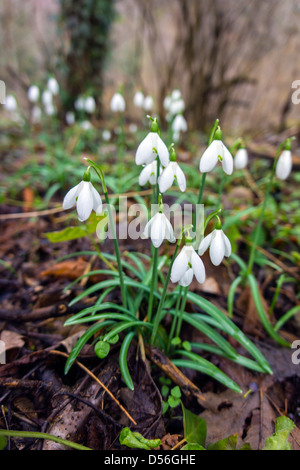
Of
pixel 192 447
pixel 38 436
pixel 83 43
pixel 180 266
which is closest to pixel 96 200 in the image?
pixel 180 266

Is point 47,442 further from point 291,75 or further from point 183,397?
point 291,75

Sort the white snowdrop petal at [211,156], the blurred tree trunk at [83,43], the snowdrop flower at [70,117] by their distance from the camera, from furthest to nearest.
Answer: the snowdrop flower at [70,117] < the blurred tree trunk at [83,43] < the white snowdrop petal at [211,156]

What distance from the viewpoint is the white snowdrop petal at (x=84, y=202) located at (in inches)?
45.6

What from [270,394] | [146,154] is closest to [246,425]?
[270,394]

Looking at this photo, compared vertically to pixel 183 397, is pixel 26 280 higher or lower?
higher

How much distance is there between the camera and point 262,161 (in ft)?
13.7

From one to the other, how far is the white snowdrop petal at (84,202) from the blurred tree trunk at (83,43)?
14.9 ft

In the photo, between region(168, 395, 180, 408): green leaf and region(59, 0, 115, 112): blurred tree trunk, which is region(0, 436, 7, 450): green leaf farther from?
region(59, 0, 115, 112): blurred tree trunk

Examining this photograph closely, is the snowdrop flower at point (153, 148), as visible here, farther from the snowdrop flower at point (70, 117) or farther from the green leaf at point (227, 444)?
the snowdrop flower at point (70, 117)

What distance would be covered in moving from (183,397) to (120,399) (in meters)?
0.33

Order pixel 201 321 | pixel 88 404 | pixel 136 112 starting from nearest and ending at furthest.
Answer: pixel 88 404 < pixel 201 321 < pixel 136 112

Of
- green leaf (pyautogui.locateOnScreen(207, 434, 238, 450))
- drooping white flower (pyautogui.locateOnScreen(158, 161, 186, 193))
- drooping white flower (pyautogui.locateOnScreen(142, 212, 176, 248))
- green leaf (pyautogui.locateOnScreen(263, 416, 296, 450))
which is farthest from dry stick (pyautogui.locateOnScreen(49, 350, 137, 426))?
drooping white flower (pyautogui.locateOnScreen(158, 161, 186, 193))

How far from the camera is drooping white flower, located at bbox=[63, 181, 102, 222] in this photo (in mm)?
1160

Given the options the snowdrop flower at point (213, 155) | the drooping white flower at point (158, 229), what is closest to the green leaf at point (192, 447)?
the drooping white flower at point (158, 229)
